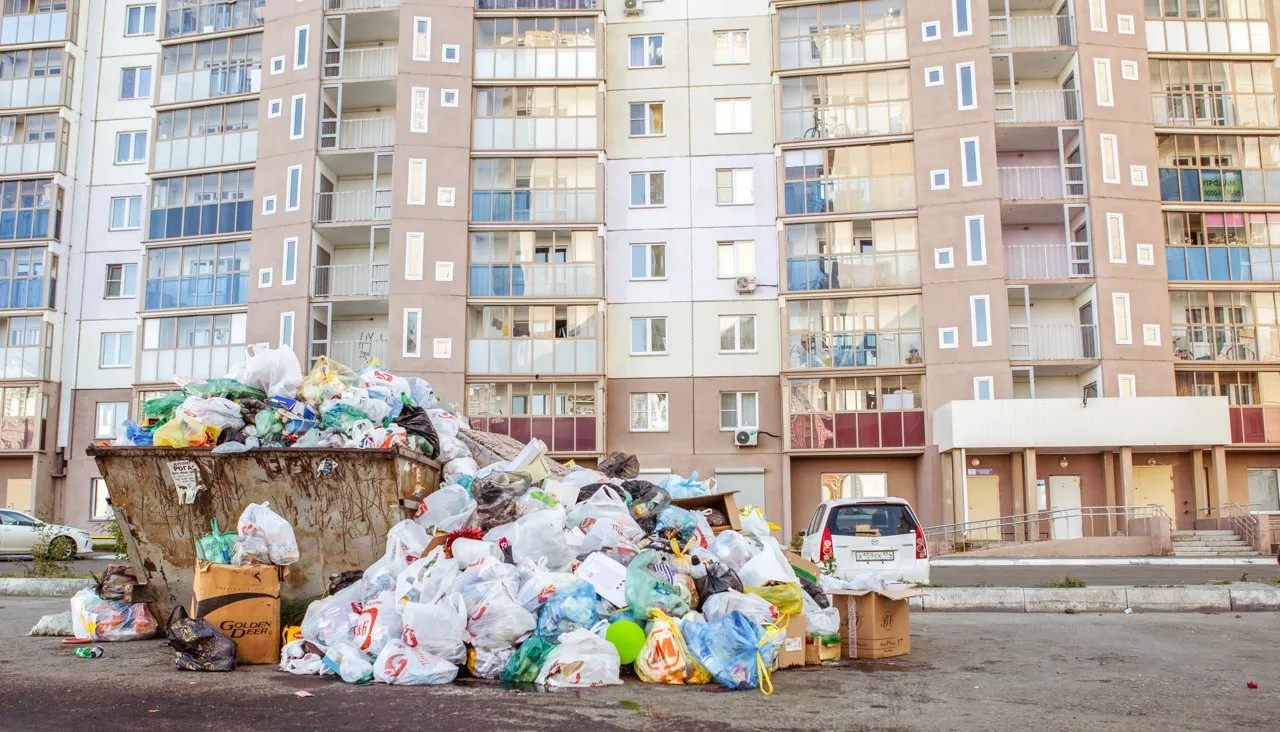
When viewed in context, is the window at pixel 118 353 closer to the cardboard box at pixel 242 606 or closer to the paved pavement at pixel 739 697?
the paved pavement at pixel 739 697

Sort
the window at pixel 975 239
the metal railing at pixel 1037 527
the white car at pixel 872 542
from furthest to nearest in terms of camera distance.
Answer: the window at pixel 975 239 < the metal railing at pixel 1037 527 < the white car at pixel 872 542

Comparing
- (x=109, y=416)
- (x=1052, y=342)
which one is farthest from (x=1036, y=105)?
(x=109, y=416)

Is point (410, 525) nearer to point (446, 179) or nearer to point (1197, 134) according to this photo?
point (446, 179)

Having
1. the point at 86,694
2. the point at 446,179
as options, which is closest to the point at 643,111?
the point at 446,179

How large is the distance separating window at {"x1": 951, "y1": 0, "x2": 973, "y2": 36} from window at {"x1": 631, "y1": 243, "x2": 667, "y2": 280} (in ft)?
37.3

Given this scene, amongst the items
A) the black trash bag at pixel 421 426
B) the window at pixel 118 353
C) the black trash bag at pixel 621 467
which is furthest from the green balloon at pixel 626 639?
the window at pixel 118 353

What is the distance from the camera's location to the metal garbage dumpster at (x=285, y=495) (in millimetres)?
8836

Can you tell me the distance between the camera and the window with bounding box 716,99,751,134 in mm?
34844

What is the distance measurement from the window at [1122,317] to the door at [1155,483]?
3927 millimetres

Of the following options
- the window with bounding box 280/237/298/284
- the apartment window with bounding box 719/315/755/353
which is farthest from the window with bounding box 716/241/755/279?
the window with bounding box 280/237/298/284

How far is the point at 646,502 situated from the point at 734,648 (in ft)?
8.23

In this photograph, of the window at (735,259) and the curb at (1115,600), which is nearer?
the curb at (1115,600)

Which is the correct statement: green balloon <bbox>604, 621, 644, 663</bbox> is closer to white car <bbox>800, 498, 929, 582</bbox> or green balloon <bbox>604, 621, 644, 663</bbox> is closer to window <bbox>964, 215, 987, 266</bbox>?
white car <bbox>800, 498, 929, 582</bbox>

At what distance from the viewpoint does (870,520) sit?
1378cm
